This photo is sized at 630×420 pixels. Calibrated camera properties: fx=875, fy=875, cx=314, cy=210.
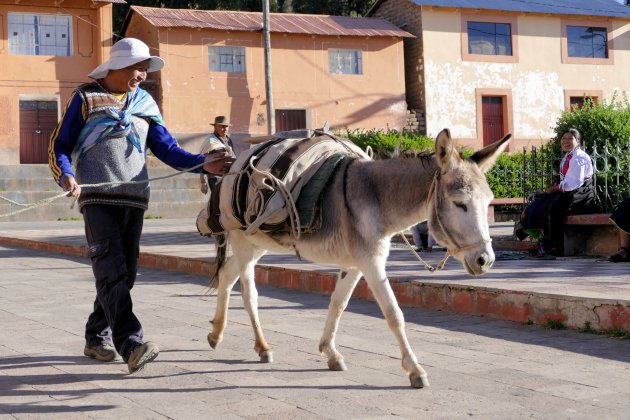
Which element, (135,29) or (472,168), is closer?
(472,168)

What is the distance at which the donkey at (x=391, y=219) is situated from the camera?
4.63 m

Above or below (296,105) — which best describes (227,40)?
above

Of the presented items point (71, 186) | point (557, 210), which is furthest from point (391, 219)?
point (557, 210)

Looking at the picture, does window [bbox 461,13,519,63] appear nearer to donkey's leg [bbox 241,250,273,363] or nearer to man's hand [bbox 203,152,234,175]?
man's hand [bbox 203,152,234,175]

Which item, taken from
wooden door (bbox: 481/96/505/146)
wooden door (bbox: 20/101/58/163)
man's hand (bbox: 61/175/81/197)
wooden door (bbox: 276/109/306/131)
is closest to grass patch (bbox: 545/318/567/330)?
man's hand (bbox: 61/175/81/197)

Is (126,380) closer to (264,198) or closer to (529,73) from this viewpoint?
(264,198)

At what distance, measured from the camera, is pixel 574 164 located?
11.1m

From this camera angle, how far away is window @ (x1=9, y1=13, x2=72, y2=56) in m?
32.0

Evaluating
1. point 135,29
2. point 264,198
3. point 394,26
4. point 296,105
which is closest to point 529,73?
point 394,26

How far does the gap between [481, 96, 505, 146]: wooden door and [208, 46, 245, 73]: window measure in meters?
10.6

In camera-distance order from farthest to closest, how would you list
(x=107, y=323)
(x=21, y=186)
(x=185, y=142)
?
1. (x=185, y=142)
2. (x=21, y=186)
3. (x=107, y=323)

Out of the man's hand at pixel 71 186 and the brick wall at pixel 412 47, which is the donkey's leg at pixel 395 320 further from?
the brick wall at pixel 412 47

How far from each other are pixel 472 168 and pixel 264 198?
52.2 inches

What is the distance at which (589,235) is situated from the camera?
452 inches
